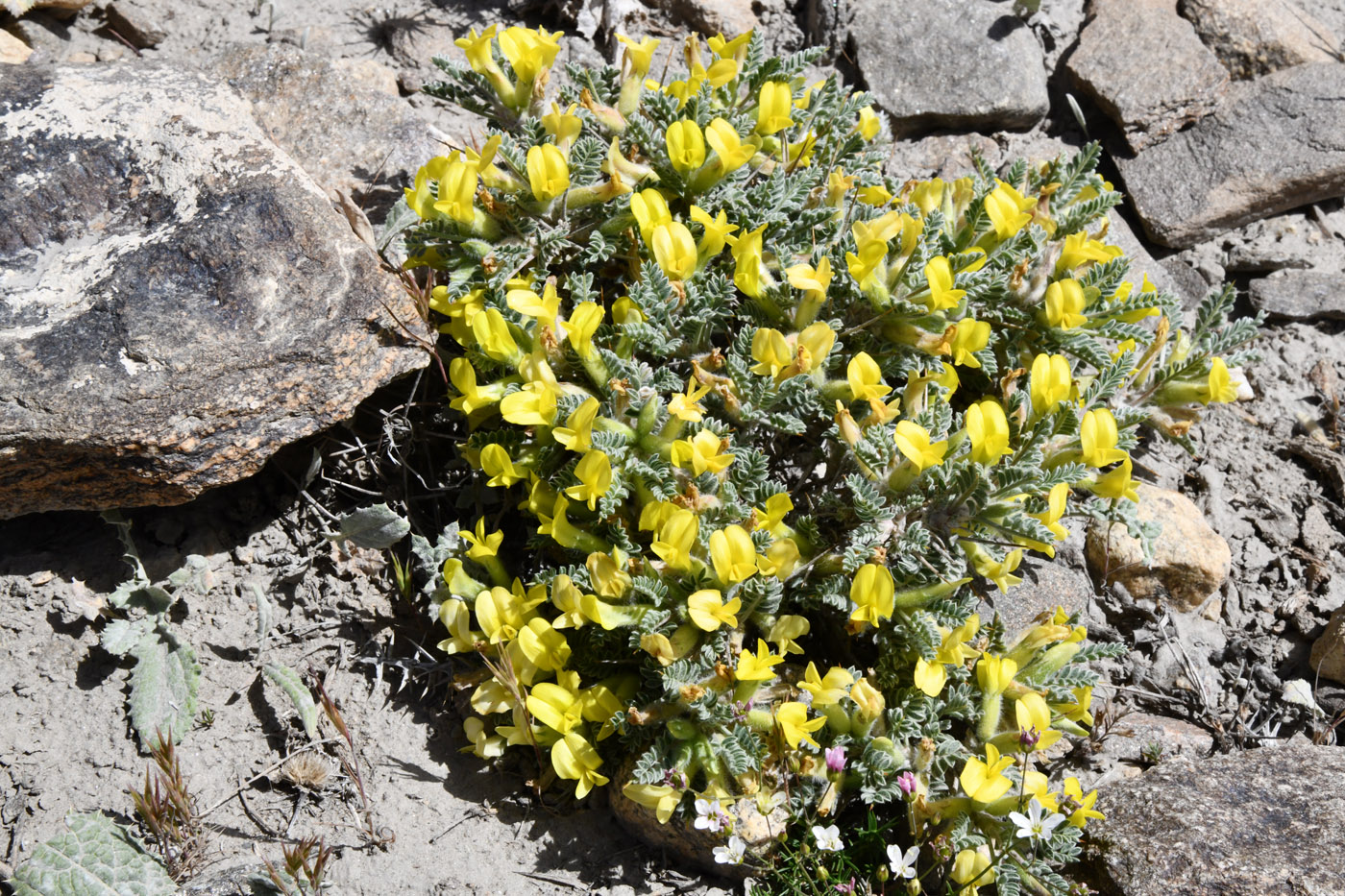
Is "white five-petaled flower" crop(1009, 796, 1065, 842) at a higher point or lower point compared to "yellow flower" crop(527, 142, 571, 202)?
lower

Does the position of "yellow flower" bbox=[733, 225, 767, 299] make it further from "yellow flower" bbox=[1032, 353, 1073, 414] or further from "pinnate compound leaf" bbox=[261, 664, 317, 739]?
"pinnate compound leaf" bbox=[261, 664, 317, 739]

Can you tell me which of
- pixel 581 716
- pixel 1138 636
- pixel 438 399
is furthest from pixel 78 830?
pixel 1138 636

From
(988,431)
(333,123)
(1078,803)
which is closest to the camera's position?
(988,431)

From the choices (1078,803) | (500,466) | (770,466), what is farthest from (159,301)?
(1078,803)

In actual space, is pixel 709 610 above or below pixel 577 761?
above

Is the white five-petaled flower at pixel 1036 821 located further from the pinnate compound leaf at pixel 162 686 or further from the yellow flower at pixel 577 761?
the pinnate compound leaf at pixel 162 686

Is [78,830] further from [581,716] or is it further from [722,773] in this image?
[722,773]

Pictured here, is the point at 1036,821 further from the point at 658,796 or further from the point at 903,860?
the point at 658,796

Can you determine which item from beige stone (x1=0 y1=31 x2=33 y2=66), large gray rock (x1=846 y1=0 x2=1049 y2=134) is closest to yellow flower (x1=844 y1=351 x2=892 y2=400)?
large gray rock (x1=846 y1=0 x2=1049 y2=134)
